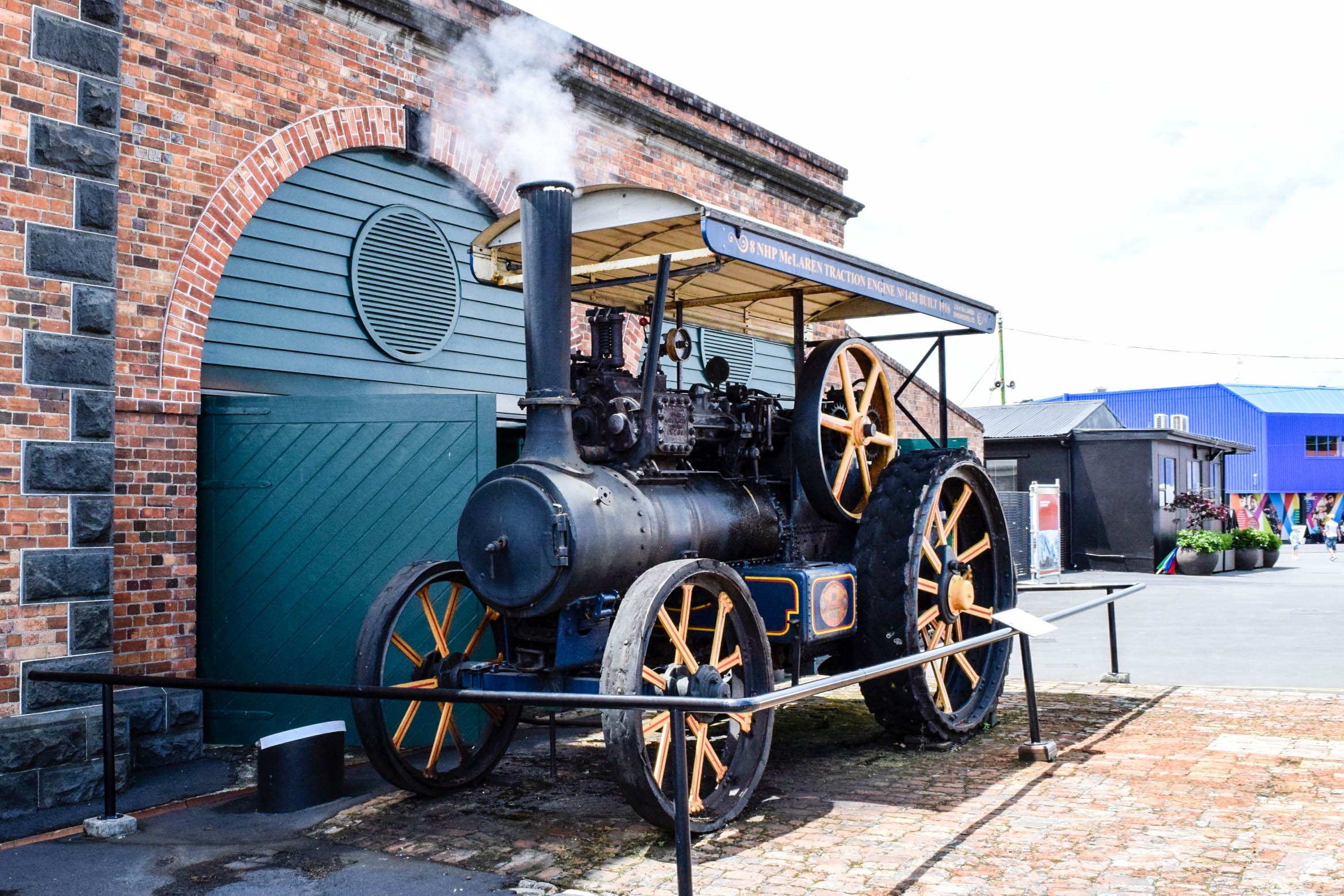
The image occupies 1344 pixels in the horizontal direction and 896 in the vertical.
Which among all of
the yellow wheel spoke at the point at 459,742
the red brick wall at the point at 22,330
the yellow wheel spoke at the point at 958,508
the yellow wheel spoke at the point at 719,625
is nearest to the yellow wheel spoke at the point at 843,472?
the yellow wheel spoke at the point at 958,508

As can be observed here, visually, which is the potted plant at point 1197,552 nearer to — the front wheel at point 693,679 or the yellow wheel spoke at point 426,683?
the front wheel at point 693,679

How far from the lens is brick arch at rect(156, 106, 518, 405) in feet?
21.3

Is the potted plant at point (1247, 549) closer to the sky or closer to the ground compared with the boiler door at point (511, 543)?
closer to the ground

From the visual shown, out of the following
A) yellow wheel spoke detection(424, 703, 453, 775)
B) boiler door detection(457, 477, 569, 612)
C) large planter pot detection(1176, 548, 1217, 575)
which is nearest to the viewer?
boiler door detection(457, 477, 569, 612)

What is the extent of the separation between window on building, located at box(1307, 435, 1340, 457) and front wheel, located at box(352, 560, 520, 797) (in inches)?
1803

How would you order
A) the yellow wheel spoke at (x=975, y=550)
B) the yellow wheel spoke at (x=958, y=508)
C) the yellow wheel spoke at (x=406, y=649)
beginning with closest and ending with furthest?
the yellow wheel spoke at (x=406, y=649) < the yellow wheel spoke at (x=958, y=508) < the yellow wheel spoke at (x=975, y=550)

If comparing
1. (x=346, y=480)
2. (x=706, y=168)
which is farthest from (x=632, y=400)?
(x=706, y=168)

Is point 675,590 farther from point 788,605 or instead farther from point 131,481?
point 131,481

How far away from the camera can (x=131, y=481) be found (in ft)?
20.5

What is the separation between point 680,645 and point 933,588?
6.48 ft

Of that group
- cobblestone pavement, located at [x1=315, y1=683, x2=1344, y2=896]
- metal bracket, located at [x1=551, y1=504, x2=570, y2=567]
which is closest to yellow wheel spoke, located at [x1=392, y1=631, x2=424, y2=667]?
cobblestone pavement, located at [x1=315, y1=683, x2=1344, y2=896]

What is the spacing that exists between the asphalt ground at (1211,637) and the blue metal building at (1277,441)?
85.5 ft

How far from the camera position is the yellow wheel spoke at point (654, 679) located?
422cm

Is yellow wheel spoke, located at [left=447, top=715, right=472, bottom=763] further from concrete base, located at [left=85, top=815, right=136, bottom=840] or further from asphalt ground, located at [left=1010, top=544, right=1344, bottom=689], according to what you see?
asphalt ground, located at [left=1010, top=544, right=1344, bottom=689]
